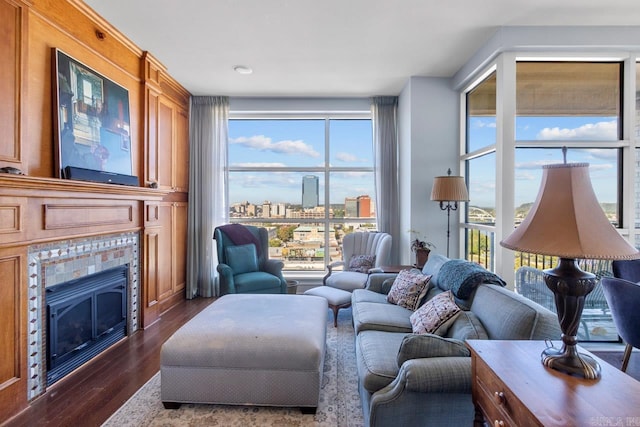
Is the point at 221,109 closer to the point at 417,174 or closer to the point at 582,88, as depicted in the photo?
the point at 417,174

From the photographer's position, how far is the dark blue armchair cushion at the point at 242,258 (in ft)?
12.6

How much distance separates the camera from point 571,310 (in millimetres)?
1145

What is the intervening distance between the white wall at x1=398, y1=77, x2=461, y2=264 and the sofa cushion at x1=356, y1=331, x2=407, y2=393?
205 centimetres

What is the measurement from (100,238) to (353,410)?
2.44 metres

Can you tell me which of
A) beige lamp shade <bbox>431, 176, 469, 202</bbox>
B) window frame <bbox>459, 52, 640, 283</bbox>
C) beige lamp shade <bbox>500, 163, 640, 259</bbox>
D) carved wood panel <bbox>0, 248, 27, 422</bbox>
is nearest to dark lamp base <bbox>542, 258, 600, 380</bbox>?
beige lamp shade <bbox>500, 163, 640, 259</bbox>

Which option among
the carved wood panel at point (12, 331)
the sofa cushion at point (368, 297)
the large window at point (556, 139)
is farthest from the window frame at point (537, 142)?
the carved wood panel at point (12, 331)

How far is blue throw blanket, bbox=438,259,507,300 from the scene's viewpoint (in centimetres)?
206

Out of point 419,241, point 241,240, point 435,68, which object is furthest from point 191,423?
point 435,68

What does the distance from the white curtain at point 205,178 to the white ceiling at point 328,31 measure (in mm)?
650

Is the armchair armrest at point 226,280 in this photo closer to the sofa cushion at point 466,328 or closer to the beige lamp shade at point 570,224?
the sofa cushion at point 466,328

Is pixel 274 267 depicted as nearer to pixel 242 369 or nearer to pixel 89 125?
pixel 242 369

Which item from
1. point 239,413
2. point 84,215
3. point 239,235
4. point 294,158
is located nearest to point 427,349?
point 239,413

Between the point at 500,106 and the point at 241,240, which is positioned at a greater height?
the point at 500,106

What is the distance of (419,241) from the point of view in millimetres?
3713
